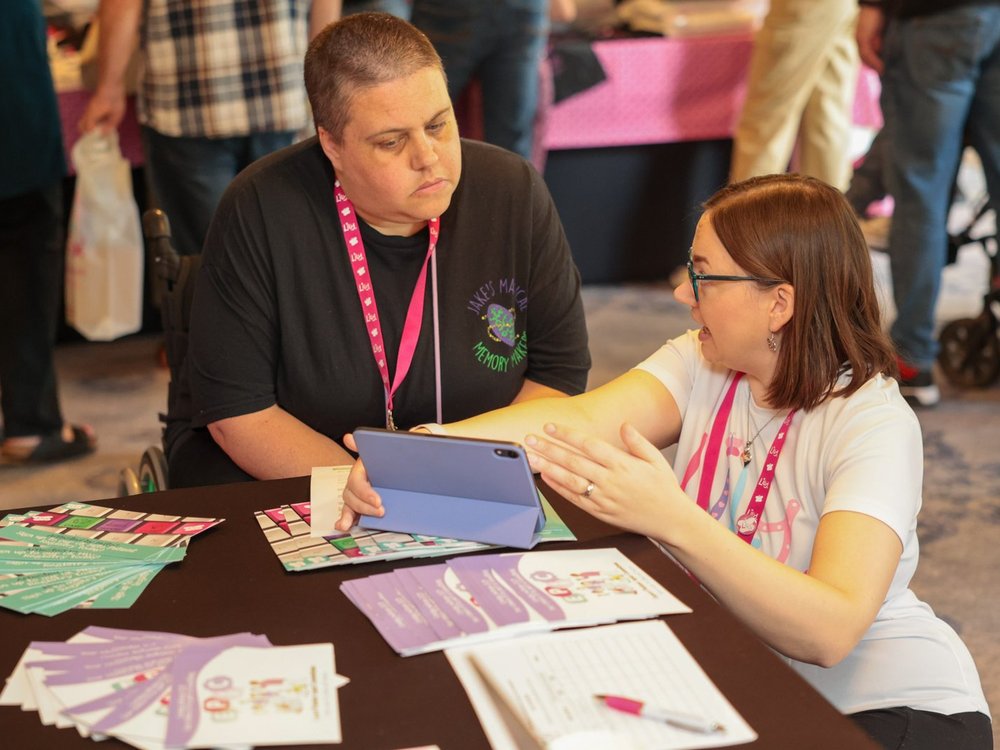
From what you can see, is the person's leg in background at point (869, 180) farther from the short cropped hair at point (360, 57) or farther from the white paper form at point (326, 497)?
the white paper form at point (326, 497)

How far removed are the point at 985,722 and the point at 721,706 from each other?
1.57 ft

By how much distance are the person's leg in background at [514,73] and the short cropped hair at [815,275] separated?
2.39 m

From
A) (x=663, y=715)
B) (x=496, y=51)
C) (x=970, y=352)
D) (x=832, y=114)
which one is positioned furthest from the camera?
(x=832, y=114)

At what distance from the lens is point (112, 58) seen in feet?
11.0

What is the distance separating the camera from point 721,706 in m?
1.09

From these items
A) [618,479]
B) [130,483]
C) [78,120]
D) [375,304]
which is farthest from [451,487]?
[78,120]

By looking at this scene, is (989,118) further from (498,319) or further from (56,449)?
(56,449)

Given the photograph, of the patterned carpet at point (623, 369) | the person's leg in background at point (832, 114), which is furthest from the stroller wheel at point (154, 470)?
the person's leg in background at point (832, 114)

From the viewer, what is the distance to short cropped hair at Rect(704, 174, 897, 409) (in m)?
1.50

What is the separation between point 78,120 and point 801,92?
7.74ft

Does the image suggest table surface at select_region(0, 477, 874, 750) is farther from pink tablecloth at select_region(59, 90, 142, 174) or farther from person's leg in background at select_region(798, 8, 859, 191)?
person's leg in background at select_region(798, 8, 859, 191)

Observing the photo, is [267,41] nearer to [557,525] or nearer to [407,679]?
[557,525]

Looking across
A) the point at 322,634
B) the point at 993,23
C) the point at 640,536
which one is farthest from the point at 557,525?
the point at 993,23

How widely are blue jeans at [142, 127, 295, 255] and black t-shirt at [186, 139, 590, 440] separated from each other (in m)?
1.37
